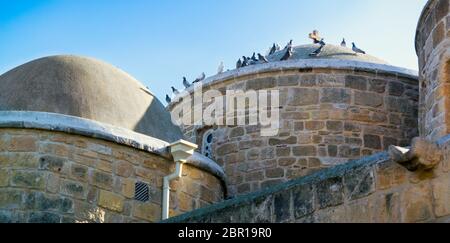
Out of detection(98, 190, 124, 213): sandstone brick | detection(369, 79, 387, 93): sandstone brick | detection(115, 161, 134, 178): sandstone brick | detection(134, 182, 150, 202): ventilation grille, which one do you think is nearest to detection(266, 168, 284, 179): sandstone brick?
detection(369, 79, 387, 93): sandstone brick

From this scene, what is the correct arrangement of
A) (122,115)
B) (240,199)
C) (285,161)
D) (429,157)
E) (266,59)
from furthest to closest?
1. (266,59)
2. (285,161)
3. (122,115)
4. (240,199)
5. (429,157)

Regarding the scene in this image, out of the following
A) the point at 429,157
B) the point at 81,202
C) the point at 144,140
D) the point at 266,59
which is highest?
the point at 266,59

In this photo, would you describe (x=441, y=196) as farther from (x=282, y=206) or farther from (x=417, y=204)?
(x=282, y=206)

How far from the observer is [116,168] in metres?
12.2

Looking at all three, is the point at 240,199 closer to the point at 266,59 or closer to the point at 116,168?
the point at 116,168

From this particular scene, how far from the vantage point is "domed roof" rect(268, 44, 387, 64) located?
16641 mm

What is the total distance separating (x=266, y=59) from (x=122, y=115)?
4.23m

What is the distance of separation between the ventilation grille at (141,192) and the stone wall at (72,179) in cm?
5

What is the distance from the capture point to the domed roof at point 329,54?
16641 millimetres

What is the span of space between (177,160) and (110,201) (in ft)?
3.44

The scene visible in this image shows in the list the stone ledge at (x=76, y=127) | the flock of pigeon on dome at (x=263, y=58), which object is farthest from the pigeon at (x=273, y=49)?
the stone ledge at (x=76, y=127)

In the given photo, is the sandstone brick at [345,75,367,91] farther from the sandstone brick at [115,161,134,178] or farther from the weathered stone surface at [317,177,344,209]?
the weathered stone surface at [317,177,344,209]

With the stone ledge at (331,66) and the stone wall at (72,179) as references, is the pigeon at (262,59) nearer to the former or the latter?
the stone ledge at (331,66)
